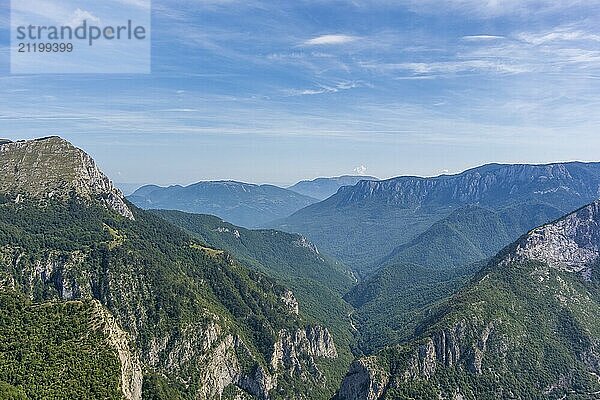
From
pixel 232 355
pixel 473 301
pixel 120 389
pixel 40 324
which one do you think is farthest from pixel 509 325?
pixel 40 324

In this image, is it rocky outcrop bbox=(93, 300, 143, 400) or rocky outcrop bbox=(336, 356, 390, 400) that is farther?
rocky outcrop bbox=(336, 356, 390, 400)

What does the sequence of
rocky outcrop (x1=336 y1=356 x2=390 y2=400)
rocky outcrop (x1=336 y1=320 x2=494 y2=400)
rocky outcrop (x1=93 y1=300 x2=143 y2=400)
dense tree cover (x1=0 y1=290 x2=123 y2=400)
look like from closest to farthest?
dense tree cover (x1=0 y1=290 x2=123 y2=400) < rocky outcrop (x1=93 y1=300 x2=143 y2=400) < rocky outcrop (x1=336 y1=356 x2=390 y2=400) < rocky outcrop (x1=336 y1=320 x2=494 y2=400)

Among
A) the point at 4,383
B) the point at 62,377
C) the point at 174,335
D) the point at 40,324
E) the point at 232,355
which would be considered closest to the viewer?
the point at 4,383

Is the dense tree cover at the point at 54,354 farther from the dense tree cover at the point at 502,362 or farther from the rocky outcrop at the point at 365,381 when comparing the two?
the dense tree cover at the point at 502,362

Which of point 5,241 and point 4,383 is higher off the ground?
point 5,241

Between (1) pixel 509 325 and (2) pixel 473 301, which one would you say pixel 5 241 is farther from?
(1) pixel 509 325

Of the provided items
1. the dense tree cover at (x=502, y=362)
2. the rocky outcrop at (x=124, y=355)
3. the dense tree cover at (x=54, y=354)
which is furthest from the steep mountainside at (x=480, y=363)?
the dense tree cover at (x=54, y=354)

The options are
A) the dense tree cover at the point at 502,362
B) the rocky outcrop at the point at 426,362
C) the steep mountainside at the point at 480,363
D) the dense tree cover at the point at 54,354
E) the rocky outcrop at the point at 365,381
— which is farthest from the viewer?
the dense tree cover at the point at 502,362

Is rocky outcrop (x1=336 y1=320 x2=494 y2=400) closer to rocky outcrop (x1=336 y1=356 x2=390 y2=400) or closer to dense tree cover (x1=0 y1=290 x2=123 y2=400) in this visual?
rocky outcrop (x1=336 y1=356 x2=390 y2=400)

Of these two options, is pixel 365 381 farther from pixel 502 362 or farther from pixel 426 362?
pixel 502 362

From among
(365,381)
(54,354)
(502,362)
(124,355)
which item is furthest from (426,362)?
(54,354)

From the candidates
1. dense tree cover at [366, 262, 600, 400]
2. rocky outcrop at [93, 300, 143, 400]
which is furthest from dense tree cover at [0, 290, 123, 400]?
dense tree cover at [366, 262, 600, 400]
